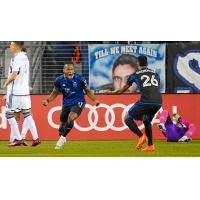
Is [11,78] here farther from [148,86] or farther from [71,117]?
[148,86]

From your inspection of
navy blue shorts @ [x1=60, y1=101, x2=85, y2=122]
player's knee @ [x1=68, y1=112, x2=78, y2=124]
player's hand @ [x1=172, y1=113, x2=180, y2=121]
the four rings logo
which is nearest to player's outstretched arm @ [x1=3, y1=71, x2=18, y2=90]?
navy blue shorts @ [x1=60, y1=101, x2=85, y2=122]

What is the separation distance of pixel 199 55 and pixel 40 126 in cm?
560

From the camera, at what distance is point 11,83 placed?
874cm

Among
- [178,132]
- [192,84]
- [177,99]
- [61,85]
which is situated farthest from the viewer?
[192,84]

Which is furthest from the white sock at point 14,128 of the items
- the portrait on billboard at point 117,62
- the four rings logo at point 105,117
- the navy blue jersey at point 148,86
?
the portrait on billboard at point 117,62

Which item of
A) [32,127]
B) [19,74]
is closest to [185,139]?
[32,127]

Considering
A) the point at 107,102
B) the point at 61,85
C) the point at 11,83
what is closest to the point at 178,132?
the point at 107,102

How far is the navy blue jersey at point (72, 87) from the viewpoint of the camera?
825 centimetres

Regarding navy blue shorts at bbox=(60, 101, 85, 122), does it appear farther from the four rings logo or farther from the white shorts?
the four rings logo

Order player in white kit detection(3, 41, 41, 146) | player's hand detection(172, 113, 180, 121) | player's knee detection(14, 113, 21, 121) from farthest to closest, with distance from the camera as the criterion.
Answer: player's hand detection(172, 113, 180, 121)
player's knee detection(14, 113, 21, 121)
player in white kit detection(3, 41, 41, 146)

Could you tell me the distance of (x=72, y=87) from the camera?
8.25 meters

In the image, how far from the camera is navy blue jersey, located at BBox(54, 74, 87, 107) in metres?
8.25

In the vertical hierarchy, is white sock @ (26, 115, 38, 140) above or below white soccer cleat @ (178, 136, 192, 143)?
A: above

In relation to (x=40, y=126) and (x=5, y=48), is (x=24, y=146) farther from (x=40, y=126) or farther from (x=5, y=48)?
(x=5, y=48)
